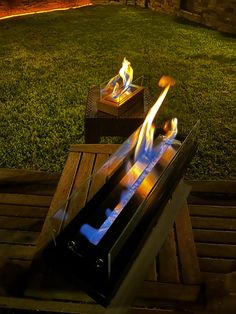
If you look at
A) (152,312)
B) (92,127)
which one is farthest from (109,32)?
(152,312)

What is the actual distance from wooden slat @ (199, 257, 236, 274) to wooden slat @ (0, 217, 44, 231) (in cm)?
124

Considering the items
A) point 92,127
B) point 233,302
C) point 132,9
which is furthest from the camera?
point 132,9

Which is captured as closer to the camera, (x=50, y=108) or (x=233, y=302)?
(x=233, y=302)

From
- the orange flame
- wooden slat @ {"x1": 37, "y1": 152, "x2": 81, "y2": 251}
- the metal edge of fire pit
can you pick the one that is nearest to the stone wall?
the orange flame

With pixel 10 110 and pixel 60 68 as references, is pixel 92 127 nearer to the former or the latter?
pixel 10 110

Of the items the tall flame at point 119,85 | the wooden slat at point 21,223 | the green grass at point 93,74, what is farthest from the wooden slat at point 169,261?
the green grass at point 93,74

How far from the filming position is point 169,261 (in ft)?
6.31

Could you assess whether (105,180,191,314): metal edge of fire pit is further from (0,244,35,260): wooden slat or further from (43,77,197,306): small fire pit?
(0,244,35,260): wooden slat

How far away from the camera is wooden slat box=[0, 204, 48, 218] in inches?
111

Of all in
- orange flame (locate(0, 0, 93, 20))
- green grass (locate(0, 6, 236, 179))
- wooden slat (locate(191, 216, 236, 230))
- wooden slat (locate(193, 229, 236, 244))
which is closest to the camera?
wooden slat (locate(193, 229, 236, 244))

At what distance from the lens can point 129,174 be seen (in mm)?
2146

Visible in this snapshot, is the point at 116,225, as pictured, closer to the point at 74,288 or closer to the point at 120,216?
the point at 120,216

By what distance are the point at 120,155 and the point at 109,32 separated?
7.37m

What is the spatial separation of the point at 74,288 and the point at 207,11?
9400mm
